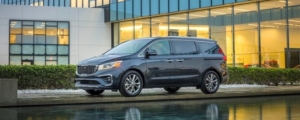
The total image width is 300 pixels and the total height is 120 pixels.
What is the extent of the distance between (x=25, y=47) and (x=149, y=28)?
12036mm

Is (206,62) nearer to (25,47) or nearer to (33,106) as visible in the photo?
(33,106)

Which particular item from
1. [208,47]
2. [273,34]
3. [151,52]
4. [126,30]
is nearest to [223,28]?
[273,34]

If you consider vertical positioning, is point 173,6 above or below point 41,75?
above

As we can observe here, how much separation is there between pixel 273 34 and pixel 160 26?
11575 mm

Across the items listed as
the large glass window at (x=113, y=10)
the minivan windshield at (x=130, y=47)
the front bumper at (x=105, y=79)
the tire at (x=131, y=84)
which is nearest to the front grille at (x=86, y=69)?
the front bumper at (x=105, y=79)

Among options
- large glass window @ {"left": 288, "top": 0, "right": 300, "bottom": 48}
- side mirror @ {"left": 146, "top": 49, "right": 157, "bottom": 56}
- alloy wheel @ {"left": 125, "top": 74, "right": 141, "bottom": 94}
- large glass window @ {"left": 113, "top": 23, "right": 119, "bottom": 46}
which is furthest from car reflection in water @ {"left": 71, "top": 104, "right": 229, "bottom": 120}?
large glass window @ {"left": 113, "top": 23, "right": 119, "bottom": 46}

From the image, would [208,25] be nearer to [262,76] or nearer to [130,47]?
[262,76]

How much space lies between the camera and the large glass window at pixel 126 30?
143 ft

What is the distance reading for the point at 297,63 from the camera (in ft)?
101

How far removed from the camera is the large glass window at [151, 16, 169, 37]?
39781mm

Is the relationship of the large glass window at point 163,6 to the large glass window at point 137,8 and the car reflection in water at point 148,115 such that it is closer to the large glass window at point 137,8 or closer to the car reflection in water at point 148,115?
the large glass window at point 137,8

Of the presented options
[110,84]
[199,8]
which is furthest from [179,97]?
[199,8]

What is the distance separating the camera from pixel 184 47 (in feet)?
47.8

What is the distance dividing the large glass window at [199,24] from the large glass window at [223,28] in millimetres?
524
